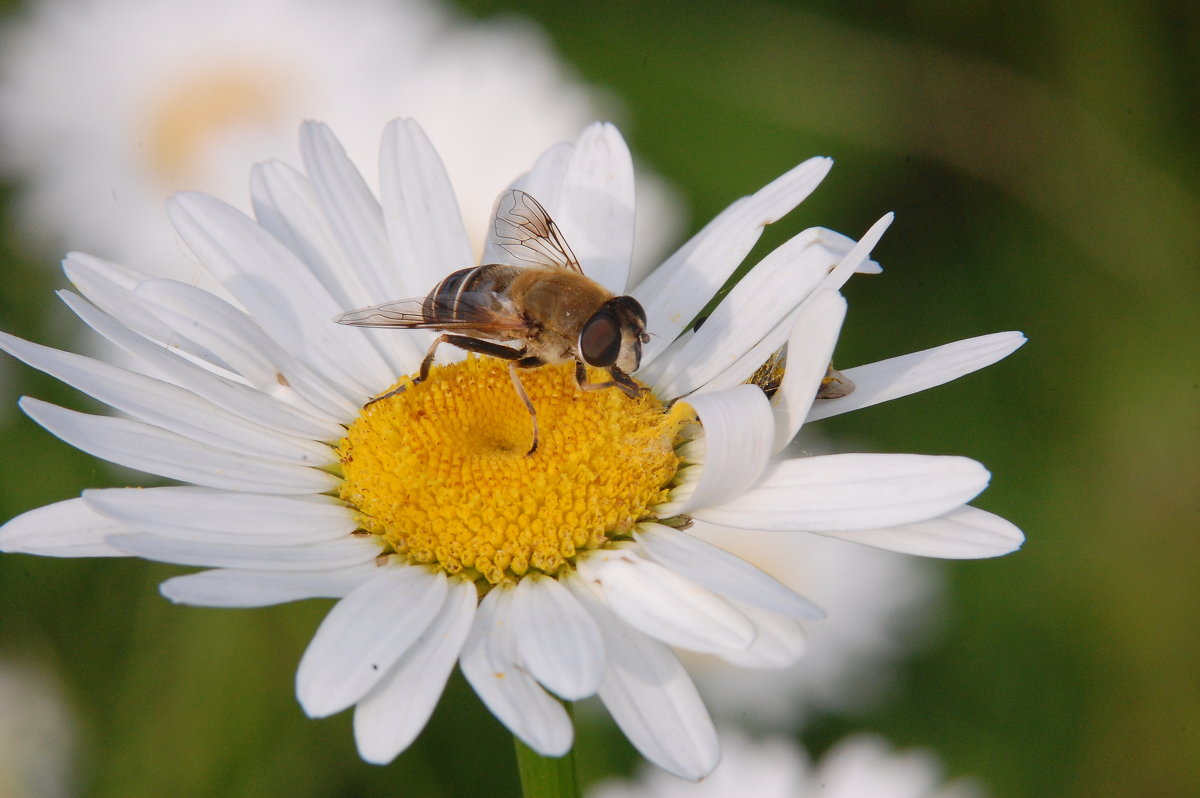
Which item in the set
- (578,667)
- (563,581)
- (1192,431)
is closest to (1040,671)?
(1192,431)

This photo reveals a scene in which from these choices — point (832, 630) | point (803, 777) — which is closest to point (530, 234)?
point (803, 777)

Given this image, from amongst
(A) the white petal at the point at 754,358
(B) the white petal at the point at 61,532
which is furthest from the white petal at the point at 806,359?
(B) the white petal at the point at 61,532

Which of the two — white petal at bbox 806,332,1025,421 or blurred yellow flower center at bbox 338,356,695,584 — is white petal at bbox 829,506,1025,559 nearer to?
white petal at bbox 806,332,1025,421

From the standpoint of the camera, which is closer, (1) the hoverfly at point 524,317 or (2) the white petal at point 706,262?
(1) the hoverfly at point 524,317

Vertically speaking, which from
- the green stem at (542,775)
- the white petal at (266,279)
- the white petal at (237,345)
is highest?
the white petal at (266,279)

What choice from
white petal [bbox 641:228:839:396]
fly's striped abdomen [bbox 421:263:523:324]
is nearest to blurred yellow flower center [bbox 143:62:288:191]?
fly's striped abdomen [bbox 421:263:523:324]

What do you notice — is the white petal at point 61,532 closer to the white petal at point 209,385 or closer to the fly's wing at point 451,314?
the white petal at point 209,385
